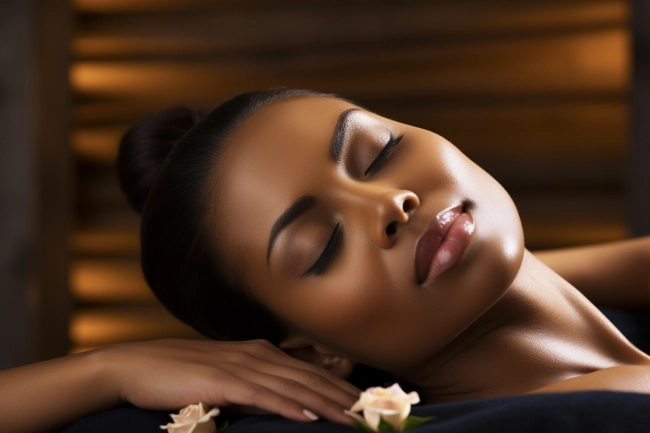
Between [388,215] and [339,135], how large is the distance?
0.19m

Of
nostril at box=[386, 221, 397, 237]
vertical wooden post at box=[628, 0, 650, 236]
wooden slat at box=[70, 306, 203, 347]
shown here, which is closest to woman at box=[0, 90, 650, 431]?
nostril at box=[386, 221, 397, 237]

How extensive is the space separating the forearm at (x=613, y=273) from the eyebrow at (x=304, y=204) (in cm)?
73

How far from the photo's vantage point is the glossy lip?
3.51ft

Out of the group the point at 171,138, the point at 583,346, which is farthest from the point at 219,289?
the point at 583,346

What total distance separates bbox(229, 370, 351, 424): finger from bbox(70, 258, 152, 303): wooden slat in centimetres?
182

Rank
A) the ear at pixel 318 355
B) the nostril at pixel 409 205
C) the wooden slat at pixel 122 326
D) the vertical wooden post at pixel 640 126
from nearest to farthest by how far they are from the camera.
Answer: the nostril at pixel 409 205 → the ear at pixel 318 355 → the vertical wooden post at pixel 640 126 → the wooden slat at pixel 122 326

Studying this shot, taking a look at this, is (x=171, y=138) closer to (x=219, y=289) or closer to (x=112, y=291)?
(x=219, y=289)

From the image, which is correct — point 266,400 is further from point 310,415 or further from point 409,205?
point 409,205

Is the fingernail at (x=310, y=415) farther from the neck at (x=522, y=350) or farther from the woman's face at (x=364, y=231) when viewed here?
the neck at (x=522, y=350)

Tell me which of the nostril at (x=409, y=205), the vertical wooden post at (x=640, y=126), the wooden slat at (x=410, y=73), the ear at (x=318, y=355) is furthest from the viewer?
the wooden slat at (x=410, y=73)

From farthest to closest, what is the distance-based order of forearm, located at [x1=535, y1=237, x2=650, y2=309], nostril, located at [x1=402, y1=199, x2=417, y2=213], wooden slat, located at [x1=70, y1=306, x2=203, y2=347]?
wooden slat, located at [x1=70, y1=306, x2=203, y2=347] < forearm, located at [x1=535, y1=237, x2=650, y2=309] < nostril, located at [x1=402, y1=199, x2=417, y2=213]

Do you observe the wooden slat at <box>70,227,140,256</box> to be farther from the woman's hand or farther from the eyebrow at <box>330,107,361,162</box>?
the eyebrow at <box>330,107,361,162</box>

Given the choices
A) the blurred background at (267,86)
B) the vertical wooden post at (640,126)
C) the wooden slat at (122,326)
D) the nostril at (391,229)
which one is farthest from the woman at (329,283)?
Answer: the wooden slat at (122,326)

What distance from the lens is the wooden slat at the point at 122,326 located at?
2785 millimetres
